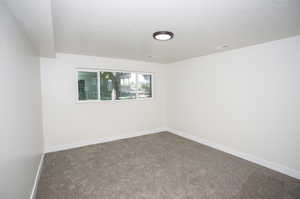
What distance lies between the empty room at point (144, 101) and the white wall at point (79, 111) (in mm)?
24

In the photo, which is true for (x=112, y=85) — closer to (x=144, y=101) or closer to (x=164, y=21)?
(x=144, y=101)

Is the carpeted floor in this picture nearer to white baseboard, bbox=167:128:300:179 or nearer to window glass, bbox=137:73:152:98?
white baseboard, bbox=167:128:300:179

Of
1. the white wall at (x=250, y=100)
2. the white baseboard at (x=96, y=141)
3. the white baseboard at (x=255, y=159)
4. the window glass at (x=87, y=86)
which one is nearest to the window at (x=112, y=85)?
the window glass at (x=87, y=86)

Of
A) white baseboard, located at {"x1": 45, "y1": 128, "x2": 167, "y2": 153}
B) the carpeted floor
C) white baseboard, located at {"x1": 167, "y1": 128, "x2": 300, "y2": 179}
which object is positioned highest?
white baseboard, located at {"x1": 45, "y1": 128, "x2": 167, "y2": 153}

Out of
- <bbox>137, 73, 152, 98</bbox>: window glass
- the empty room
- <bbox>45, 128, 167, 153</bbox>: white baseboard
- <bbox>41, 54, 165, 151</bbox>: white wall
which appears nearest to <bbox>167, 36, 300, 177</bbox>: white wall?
the empty room

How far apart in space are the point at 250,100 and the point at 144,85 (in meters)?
2.89

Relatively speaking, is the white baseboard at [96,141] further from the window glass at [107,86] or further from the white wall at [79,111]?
the window glass at [107,86]

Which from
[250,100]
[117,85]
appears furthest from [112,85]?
[250,100]

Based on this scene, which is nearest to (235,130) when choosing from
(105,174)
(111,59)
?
(105,174)

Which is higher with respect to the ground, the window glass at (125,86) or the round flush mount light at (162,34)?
the round flush mount light at (162,34)

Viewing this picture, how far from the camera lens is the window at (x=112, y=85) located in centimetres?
362

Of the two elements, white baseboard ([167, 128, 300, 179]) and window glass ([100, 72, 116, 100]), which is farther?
window glass ([100, 72, 116, 100])

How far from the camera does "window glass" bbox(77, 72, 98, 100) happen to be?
3561mm

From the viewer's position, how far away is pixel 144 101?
177 inches
